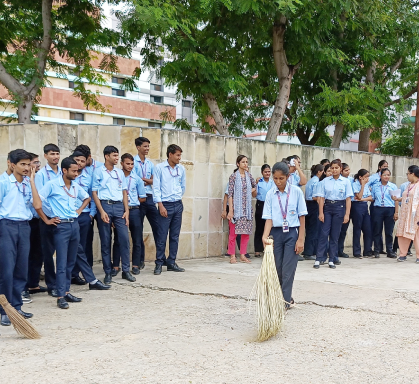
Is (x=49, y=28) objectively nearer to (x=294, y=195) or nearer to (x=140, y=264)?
(x=140, y=264)

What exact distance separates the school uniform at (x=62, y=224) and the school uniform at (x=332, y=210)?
4463 mm

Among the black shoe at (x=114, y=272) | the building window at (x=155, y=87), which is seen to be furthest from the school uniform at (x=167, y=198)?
the building window at (x=155, y=87)

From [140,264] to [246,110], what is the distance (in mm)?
11162

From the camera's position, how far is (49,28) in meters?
11.7

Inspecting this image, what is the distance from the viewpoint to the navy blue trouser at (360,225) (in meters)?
11.0

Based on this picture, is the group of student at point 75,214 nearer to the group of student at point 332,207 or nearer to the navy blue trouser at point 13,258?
the navy blue trouser at point 13,258

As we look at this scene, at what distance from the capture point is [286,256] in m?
A: 5.79

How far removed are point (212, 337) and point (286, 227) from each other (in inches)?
58.5

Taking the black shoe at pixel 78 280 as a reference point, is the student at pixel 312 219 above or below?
above

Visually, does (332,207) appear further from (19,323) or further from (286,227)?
A: (19,323)

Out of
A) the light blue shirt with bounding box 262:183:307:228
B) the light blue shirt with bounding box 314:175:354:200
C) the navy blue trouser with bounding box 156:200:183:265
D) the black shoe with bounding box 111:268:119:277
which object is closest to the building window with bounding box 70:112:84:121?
the light blue shirt with bounding box 314:175:354:200

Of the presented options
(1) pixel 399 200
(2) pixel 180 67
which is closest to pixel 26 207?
(2) pixel 180 67

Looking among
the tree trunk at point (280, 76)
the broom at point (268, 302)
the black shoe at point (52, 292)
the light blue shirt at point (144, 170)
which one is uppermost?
the tree trunk at point (280, 76)

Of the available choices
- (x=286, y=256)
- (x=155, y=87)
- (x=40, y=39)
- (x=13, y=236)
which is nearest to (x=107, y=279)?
(x=13, y=236)
